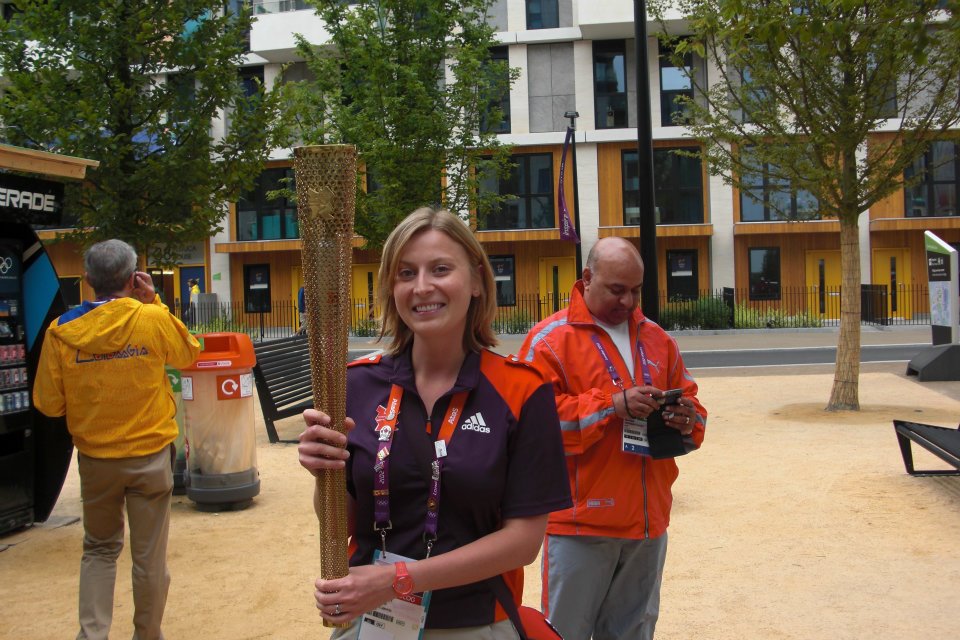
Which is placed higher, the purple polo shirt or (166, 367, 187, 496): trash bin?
the purple polo shirt

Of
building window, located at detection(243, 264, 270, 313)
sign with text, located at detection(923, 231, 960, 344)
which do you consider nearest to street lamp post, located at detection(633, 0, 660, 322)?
sign with text, located at detection(923, 231, 960, 344)

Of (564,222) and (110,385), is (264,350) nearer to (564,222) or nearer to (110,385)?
(110,385)

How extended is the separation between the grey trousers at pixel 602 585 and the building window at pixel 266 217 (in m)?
32.9

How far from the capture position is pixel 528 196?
1313 inches

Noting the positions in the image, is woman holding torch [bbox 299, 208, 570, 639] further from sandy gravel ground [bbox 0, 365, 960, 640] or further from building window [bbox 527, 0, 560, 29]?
building window [bbox 527, 0, 560, 29]

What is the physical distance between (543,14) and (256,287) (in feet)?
52.1

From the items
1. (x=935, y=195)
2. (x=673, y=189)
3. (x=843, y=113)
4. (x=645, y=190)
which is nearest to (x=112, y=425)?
(x=645, y=190)

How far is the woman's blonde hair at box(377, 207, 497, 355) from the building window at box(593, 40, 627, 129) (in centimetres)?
3183

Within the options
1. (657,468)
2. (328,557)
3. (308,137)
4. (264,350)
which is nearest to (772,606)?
(657,468)

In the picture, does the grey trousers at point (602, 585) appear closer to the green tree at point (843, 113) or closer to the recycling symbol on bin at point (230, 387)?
the recycling symbol on bin at point (230, 387)

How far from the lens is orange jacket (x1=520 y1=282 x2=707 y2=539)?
3271 millimetres

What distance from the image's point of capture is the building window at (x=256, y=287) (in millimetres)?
35594

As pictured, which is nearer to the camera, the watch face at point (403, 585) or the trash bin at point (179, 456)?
the watch face at point (403, 585)

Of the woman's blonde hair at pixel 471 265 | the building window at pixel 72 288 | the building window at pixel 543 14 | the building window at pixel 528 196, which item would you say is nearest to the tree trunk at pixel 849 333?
the woman's blonde hair at pixel 471 265
